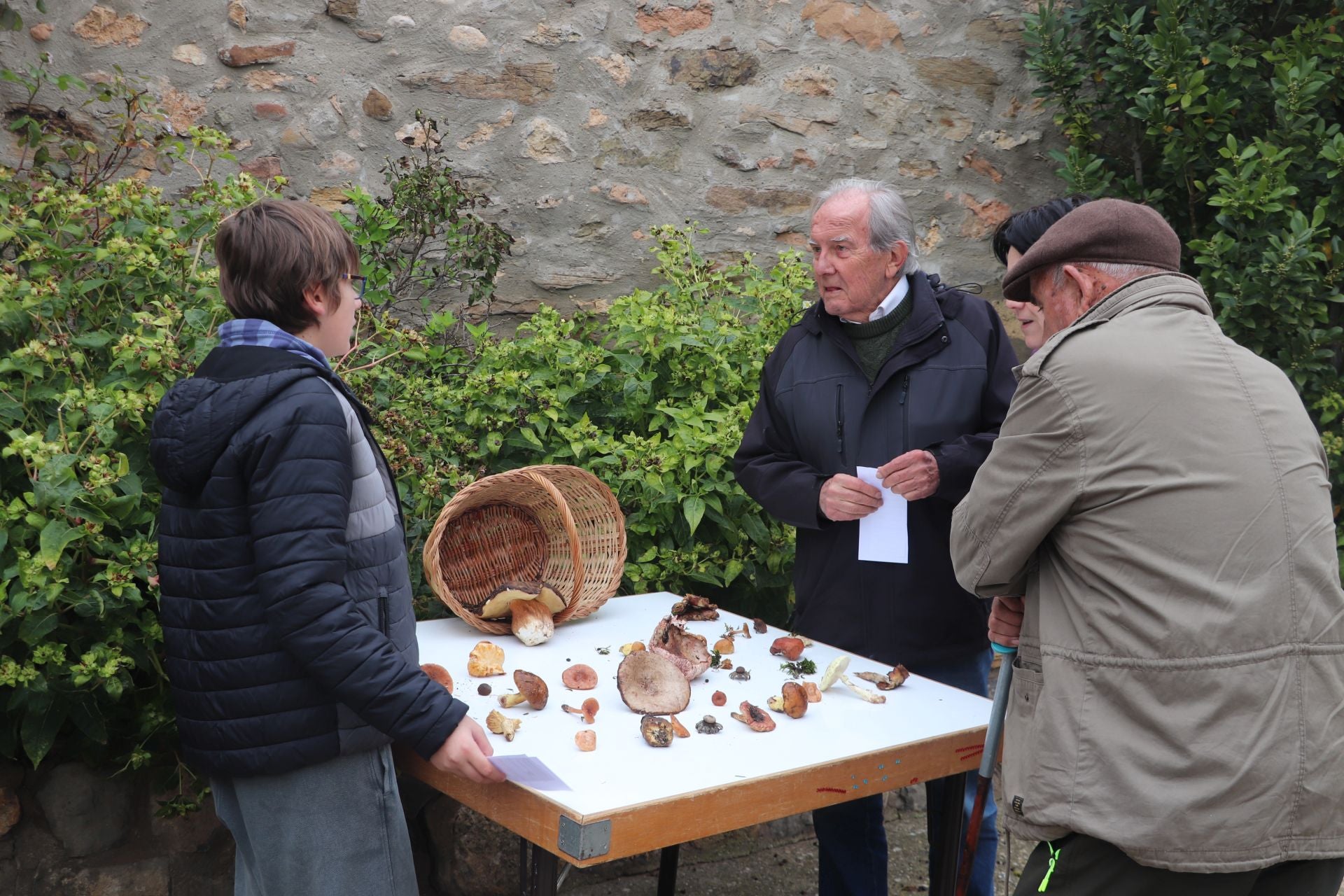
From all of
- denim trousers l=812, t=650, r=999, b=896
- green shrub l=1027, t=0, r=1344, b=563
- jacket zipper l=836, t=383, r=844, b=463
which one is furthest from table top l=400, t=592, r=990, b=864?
green shrub l=1027, t=0, r=1344, b=563

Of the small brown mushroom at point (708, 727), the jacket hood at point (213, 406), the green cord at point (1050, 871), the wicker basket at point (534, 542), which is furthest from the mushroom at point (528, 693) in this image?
the green cord at point (1050, 871)

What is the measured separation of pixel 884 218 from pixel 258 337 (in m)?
1.56

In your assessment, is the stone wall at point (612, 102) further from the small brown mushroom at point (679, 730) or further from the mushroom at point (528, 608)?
the small brown mushroom at point (679, 730)

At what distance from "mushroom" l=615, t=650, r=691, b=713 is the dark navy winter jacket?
0.64 metres

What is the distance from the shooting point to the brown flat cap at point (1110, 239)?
5.76 ft

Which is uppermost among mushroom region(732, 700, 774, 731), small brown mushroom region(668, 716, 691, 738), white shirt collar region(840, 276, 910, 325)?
white shirt collar region(840, 276, 910, 325)

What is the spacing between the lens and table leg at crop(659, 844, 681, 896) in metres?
2.86

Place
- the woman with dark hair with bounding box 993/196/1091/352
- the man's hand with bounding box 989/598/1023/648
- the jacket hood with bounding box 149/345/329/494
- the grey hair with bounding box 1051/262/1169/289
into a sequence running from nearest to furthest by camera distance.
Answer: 1. the jacket hood with bounding box 149/345/329/494
2. the grey hair with bounding box 1051/262/1169/289
3. the man's hand with bounding box 989/598/1023/648
4. the woman with dark hair with bounding box 993/196/1091/352

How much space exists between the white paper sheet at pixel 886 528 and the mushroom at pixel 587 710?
0.81 m

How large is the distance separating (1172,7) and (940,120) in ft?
3.10

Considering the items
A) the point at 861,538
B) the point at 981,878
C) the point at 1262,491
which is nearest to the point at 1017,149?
the point at 861,538

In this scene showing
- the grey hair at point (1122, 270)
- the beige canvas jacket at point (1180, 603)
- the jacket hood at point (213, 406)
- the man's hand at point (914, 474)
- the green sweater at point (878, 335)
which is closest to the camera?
the beige canvas jacket at point (1180, 603)

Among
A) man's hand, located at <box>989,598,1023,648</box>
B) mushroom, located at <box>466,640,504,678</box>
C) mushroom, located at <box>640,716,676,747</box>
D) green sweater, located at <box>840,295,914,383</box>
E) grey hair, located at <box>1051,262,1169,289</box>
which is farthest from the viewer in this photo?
green sweater, located at <box>840,295,914,383</box>

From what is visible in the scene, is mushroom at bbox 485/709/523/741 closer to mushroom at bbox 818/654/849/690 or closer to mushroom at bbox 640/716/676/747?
mushroom at bbox 640/716/676/747
